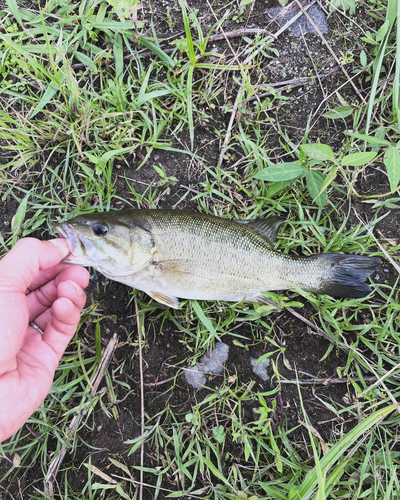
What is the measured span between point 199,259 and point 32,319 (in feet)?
4.94

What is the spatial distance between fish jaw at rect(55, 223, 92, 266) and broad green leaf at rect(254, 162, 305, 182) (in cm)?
163

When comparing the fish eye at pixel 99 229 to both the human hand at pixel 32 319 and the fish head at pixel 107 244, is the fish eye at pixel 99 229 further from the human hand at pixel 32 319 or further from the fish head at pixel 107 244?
the human hand at pixel 32 319

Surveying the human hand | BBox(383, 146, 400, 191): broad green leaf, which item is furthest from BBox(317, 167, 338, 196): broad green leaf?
the human hand

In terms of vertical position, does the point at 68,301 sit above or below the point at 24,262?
below

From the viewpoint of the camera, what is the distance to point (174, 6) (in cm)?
366

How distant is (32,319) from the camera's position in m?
3.03

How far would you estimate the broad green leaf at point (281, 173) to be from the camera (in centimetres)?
325

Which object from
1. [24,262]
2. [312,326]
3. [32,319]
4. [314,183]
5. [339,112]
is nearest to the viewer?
[24,262]

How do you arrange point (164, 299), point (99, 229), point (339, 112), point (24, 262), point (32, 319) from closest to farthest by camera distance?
point (24, 262) < point (99, 229) < point (32, 319) < point (164, 299) < point (339, 112)

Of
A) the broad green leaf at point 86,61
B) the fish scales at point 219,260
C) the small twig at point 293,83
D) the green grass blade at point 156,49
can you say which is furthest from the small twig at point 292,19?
the fish scales at point 219,260

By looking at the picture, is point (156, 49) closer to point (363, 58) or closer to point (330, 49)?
point (330, 49)

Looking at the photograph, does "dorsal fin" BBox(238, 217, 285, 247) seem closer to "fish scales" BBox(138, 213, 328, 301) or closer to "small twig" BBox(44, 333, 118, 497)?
"fish scales" BBox(138, 213, 328, 301)

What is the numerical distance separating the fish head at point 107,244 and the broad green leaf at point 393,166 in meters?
2.11

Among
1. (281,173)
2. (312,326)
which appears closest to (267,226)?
(281,173)
